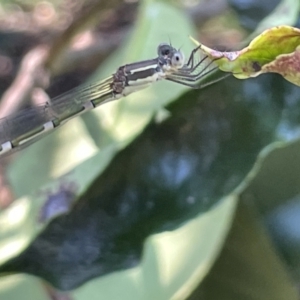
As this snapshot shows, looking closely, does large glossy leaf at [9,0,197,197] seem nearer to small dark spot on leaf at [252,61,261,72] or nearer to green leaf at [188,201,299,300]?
green leaf at [188,201,299,300]

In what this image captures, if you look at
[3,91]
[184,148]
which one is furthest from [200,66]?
[3,91]

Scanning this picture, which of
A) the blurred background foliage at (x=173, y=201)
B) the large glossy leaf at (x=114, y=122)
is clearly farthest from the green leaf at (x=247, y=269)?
the large glossy leaf at (x=114, y=122)

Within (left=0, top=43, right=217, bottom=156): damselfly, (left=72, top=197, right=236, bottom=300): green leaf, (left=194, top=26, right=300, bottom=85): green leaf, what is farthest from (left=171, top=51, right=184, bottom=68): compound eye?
(left=194, top=26, right=300, bottom=85): green leaf

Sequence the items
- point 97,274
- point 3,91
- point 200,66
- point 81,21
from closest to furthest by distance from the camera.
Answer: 1. point 97,274
2. point 200,66
3. point 81,21
4. point 3,91

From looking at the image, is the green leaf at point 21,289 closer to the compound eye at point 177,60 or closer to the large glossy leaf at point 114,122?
the large glossy leaf at point 114,122

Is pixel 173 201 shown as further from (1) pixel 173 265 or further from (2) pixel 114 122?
(2) pixel 114 122

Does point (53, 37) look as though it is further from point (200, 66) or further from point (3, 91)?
point (200, 66)

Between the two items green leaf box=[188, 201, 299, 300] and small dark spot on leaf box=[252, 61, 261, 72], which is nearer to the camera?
A: small dark spot on leaf box=[252, 61, 261, 72]
